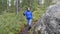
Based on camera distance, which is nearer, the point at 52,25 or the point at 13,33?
the point at 52,25

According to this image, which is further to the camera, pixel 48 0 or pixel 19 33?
pixel 48 0

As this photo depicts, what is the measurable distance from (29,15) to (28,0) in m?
17.0

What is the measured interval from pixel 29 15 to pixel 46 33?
4906 mm

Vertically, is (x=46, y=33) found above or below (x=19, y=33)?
above

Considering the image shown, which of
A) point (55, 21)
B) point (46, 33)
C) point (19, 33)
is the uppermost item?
point (55, 21)

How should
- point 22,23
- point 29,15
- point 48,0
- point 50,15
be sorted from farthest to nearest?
point 48,0
point 22,23
point 29,15
point 50,15

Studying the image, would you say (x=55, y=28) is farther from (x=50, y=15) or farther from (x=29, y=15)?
(x=29, y=15)

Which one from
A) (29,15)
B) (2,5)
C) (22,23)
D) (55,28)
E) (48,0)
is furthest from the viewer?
(2,5)

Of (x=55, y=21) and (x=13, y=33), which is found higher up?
(x=55, y=21)

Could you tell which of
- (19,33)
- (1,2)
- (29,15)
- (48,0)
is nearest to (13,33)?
(19,33)

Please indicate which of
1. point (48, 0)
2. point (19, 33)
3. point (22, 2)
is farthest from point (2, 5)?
point (19, 33)

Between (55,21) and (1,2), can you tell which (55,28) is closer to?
(55,21)

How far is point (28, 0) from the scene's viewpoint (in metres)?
27.6

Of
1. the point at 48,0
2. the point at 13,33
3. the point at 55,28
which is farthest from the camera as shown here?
the point at 48,0
